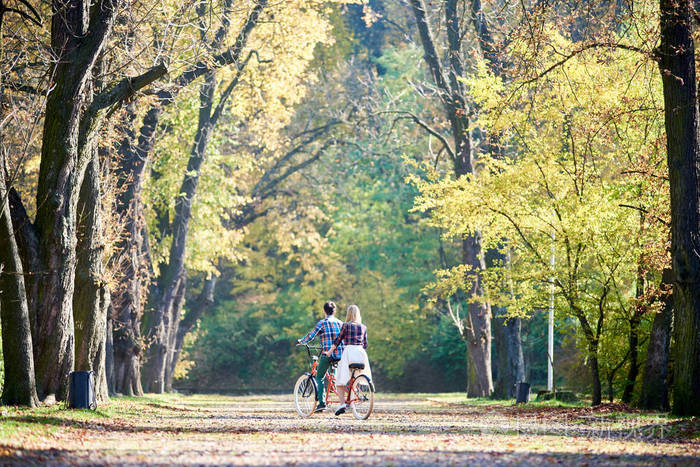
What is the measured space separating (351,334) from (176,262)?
17.0m

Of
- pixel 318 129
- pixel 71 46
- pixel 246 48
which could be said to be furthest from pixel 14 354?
pixel 318 129

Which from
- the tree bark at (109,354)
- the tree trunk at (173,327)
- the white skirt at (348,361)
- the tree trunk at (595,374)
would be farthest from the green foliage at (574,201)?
the tree trunk at (173,327)

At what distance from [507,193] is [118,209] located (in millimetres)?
10093

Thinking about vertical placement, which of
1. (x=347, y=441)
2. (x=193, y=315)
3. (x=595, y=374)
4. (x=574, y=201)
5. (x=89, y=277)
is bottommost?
(x=347, y=441)

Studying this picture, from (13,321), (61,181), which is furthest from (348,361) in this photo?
(61,181)

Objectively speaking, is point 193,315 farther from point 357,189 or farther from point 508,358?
point 508,358

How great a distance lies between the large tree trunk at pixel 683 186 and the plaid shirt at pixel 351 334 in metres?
5.10

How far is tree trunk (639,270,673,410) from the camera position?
18.1m

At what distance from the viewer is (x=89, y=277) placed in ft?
62.1

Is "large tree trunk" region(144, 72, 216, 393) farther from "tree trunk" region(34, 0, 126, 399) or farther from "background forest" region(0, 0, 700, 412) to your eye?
"tree trunk" region(34, 0, 126, 399)

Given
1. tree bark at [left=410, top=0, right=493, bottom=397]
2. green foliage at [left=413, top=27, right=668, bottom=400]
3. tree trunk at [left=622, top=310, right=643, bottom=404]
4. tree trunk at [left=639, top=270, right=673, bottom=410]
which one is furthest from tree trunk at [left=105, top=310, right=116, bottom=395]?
tree trunk at [left=639, top=270, right=673, bottom=410]

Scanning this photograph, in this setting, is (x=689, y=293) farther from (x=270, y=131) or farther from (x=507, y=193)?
(x=270, y=131)

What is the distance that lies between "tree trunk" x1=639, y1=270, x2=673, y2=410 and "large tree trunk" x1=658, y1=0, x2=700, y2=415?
331cm

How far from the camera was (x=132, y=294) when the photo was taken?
86.3 feet
